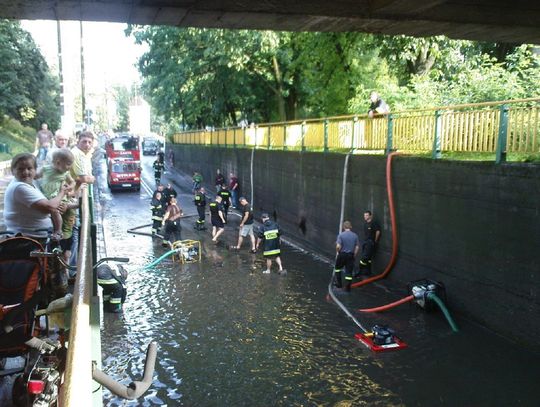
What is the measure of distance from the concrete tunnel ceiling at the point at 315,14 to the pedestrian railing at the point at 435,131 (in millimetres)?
1446

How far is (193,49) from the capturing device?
3069 cm

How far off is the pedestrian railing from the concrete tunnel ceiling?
4.74ft

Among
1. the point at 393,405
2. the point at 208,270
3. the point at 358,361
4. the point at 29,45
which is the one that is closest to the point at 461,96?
the point at 208,270

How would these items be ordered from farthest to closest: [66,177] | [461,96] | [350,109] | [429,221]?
[350,109] < [461,96] < [429,221] < [66,177]

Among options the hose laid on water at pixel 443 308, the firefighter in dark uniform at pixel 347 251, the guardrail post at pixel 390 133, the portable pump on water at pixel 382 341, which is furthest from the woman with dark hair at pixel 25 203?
the guardrail post at pixel 390 133

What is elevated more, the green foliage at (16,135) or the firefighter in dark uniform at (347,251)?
the green foliage at (16,135)

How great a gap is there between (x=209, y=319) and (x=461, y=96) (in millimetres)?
9697

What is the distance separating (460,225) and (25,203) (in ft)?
25.3

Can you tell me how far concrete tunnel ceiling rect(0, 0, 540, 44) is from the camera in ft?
22.9

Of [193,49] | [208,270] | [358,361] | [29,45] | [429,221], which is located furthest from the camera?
[29,45]

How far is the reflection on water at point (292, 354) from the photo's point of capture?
6832 millimetres

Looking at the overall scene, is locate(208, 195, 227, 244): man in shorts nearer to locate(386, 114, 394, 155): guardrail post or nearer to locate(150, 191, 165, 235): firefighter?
locate(150, 191, 165, 235): firefighter

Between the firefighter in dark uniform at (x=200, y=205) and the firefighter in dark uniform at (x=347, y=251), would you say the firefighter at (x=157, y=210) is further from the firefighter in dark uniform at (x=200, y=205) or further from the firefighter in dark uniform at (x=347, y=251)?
the firefighter in dark uniform at (x=347, y=251)

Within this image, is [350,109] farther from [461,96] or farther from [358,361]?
[358,361]
